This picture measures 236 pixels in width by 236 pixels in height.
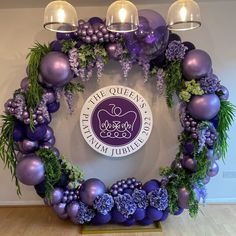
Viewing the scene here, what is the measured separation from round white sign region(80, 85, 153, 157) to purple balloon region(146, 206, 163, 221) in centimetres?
73

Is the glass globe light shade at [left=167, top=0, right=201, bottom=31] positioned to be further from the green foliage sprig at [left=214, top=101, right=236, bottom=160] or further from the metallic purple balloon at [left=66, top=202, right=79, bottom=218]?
the metallic purple balloon at [left=66, top=202, right=79, bottom=218]

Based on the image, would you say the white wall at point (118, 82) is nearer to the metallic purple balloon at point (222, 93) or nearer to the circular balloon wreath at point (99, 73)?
the circular balloon wreath at point (99, 73)

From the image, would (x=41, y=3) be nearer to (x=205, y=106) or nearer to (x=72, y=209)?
(x=205, y=106)

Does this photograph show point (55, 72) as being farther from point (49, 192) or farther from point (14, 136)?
point (49, 192)

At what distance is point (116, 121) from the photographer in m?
3.48

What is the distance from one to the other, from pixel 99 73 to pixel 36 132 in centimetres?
86

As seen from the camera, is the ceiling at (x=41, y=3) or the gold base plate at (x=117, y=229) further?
the ceiling at (x=41, y=3)

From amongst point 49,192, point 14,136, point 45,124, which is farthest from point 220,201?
point 14,136

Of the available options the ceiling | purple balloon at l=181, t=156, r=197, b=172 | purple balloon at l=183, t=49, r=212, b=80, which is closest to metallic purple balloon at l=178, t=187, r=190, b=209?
purple balloon at l=181, t=156, r=197, b=172

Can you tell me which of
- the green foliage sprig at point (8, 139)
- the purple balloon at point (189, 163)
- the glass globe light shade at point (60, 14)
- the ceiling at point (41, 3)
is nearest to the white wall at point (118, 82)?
the ceiling at point (41, 3)

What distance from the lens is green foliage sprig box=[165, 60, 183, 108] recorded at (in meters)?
2.94

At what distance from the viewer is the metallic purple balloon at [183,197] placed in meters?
2.91

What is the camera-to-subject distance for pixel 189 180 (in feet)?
9.65

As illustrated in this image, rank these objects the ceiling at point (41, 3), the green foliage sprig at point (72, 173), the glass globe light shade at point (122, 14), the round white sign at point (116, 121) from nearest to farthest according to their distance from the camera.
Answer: the glass globe light shade at point (122, 14)
the green foliage sprig at point (72, 173)
the ceiling at point (41, 3)
the round white sign at point (116, 121)
